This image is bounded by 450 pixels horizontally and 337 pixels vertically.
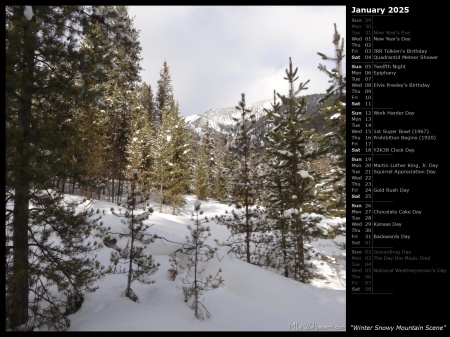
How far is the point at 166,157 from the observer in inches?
1186

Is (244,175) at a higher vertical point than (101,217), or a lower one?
higher

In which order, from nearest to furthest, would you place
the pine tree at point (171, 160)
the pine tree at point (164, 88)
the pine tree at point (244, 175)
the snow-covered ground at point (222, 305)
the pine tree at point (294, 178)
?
1. the snow-covered ground at point (222, 305)
2. the pine tree at point (294, 178)
3. the pine tree at point (244, 175)
4. the pine tree at point (171, 160)
5. the pine tree at point (164, 88)

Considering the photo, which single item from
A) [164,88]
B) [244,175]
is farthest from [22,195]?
[164,88]

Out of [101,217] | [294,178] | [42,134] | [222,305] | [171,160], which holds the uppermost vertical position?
[171,160]

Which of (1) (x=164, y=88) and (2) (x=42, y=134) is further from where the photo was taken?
(1) (x=164, y=88)

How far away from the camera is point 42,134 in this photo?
5.89 metres

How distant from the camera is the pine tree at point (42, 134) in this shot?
18.4 ft

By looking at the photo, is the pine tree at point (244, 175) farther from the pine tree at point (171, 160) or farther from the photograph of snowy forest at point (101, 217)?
the pine tree at point (171, 160)

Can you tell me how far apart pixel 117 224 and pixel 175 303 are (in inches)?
299
